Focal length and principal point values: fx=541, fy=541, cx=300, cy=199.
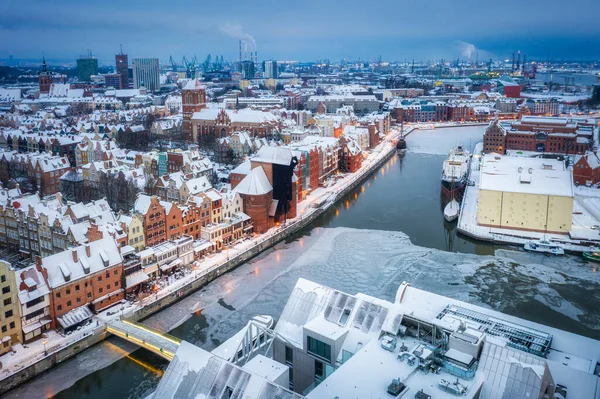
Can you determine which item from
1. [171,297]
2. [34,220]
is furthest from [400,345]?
[34,220]

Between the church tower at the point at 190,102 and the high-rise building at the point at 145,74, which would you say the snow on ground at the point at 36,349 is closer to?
the church tower at the point at 190,102

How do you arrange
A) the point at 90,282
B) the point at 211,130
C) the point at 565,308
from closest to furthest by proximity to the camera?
the point at 90,282, the point at 565,308, the point at 211,130

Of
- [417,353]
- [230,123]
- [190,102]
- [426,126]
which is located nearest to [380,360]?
[417,353]

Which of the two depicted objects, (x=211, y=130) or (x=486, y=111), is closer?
(x=211, y=130)

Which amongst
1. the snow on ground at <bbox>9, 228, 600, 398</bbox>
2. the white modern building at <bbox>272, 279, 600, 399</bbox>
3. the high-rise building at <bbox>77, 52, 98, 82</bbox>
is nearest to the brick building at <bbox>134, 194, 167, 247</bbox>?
the snow on ground at <bbox>9, 228, 600, 398</bbox>

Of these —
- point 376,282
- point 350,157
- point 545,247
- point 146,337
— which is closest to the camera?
point 146,337

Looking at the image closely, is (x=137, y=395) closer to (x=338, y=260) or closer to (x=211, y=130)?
(x=338, y=260)

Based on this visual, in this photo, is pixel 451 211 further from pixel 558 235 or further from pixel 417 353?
pixel 417 353
